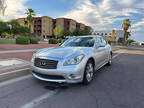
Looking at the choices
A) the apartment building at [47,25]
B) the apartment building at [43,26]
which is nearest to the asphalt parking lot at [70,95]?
the apartment building at [47,25]

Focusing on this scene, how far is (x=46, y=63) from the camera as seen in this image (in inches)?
120

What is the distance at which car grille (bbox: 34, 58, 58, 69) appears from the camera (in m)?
2.94

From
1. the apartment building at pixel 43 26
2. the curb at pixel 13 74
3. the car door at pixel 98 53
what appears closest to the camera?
the curb at pixel 13 74

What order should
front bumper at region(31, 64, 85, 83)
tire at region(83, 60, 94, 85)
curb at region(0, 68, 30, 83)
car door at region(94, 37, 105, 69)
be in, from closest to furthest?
1. front bumper at region(31, 64, 85, 83)
2. tire at region(83, 60, 94, 85)
3. curb at region(0, 68, 30, 83)
4. car door at region(94, 37, 105, 69)

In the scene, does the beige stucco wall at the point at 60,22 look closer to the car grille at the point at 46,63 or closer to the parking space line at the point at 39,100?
the car grille at the point at 46,63

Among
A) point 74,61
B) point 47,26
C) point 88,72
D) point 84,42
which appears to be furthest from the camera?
point 47,26

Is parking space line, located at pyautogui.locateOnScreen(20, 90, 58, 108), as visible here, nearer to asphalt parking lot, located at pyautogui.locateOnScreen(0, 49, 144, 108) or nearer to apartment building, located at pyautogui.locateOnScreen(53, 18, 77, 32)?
asphalt parking lot, located at pyautogui.locateOnScreen(0, 49, 144, 108)

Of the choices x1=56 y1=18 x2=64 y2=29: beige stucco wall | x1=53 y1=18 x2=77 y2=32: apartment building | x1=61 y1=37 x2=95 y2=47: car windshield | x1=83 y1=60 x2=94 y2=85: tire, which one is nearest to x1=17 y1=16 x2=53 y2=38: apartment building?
x1=56 y1=18 x2=64 y2=29: beige stucco wall

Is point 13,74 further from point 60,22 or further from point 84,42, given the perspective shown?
point 60,22

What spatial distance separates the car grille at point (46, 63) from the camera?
2.94 m

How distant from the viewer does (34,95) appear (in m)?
2.78

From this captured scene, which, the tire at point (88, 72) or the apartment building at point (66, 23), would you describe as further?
the apartment building at point (66, 23)

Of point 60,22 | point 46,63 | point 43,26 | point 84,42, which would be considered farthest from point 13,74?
point 60,22

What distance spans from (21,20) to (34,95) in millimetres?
72004
